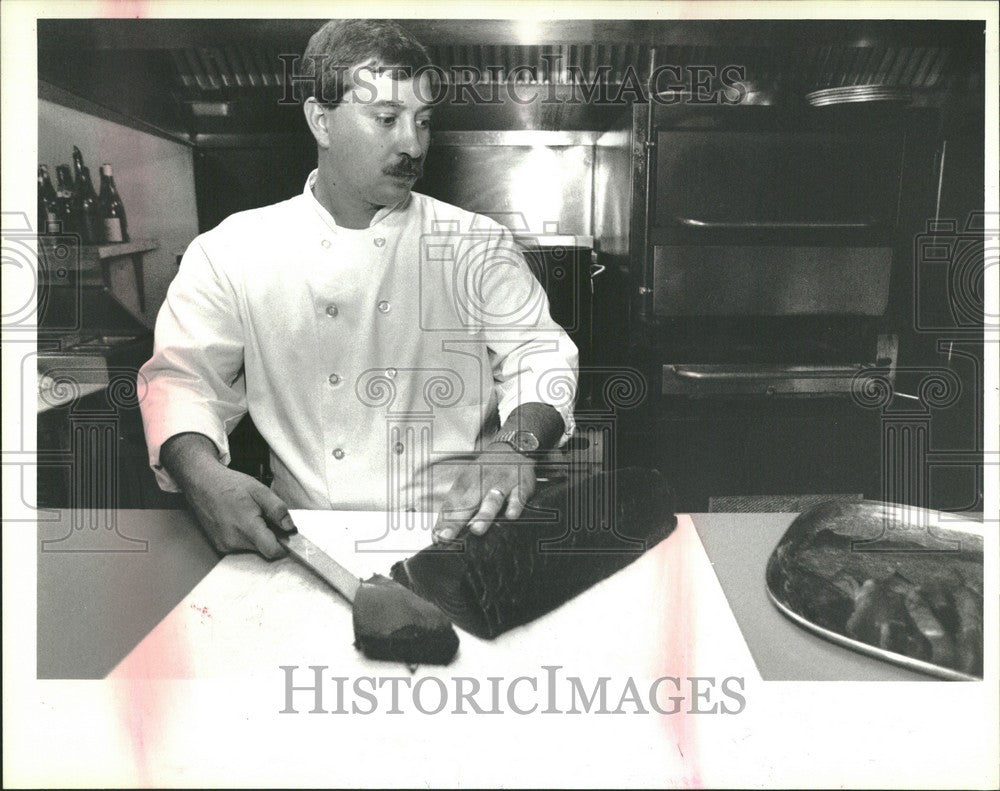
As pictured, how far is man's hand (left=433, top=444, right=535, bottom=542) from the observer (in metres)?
0.80

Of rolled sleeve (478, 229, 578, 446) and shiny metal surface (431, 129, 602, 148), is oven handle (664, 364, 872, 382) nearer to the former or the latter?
rolled sleeve (478, 229, 578, 446)

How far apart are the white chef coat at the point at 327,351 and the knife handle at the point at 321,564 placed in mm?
113

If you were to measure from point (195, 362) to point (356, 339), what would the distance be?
185 millimetres

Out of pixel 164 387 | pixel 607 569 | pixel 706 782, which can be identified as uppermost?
pixel 164 387

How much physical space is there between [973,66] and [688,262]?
15.6 inches

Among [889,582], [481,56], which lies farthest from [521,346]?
[889,582]

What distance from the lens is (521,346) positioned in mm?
938

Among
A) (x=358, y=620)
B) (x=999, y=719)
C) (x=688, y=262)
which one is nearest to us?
(x=358, y=620)

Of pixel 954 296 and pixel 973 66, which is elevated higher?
pixel 973 66

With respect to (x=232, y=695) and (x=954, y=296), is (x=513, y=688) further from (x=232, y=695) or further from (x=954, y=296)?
(x=954, y=296)

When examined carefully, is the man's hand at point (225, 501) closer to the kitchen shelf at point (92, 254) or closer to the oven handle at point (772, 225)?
the kitchen shelf at point (92, 254)

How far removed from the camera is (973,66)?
2.93 feet

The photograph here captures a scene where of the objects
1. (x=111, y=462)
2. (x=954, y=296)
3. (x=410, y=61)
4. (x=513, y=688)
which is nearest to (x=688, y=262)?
(x=954, y=296)

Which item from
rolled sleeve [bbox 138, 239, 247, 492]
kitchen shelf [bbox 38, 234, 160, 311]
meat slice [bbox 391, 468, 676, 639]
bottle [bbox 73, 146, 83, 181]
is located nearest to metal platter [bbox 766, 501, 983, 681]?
meat slice [bbox 391, 468, 676, 639]
